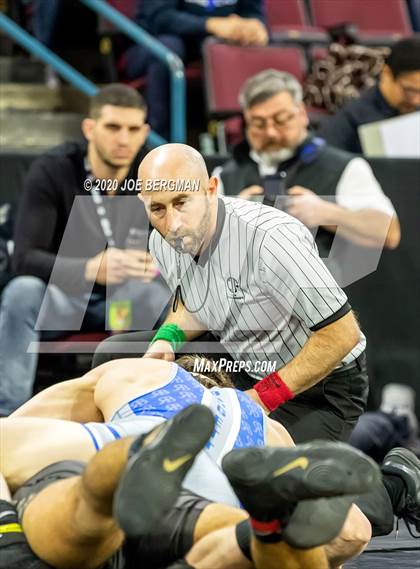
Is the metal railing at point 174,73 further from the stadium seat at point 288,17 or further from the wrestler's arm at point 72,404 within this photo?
the wrestler's arm at point 72,404

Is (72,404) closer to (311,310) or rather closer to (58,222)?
(311,310)

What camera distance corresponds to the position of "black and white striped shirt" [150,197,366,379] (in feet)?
10.5

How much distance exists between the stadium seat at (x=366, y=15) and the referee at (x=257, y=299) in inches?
149

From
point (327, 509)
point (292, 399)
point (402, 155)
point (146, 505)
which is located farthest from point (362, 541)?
point (402, 155)

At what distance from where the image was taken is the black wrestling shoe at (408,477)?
134 inches

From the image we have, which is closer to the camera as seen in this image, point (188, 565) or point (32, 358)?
point (188, 565)

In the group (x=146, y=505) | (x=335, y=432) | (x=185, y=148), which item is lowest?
(x=335, y=432)

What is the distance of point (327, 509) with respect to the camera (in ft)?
6.94

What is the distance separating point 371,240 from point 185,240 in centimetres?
138

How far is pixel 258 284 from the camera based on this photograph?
3.31m

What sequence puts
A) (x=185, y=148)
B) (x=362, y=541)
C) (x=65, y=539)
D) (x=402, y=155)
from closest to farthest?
(x=65, y=539)
(x=362, y=541)
(x=185, y=148)
(x=402, y=155)

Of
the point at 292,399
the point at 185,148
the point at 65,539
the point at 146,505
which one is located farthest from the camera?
the point at 292,399

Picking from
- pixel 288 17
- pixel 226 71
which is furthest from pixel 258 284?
pixel 288 17

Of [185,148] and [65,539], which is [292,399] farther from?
[65,539]
